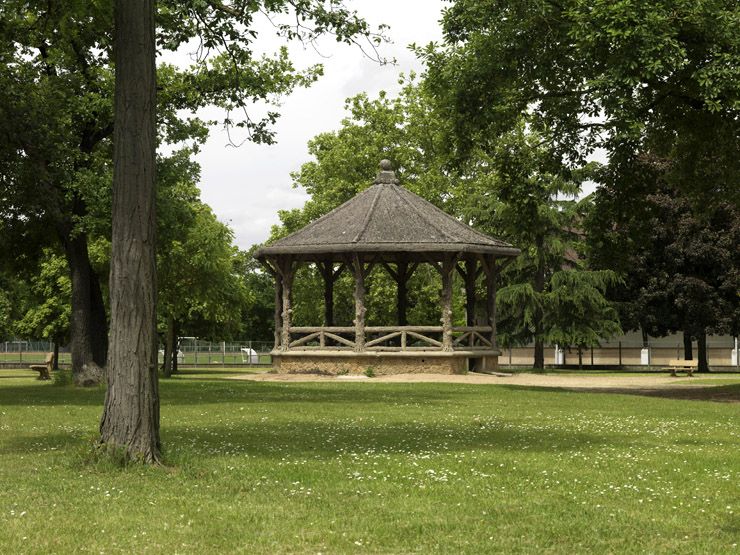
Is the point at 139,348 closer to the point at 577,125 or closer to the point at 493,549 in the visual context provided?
the point at 493,549

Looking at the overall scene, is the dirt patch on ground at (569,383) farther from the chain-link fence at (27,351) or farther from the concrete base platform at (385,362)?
the chain-link fence at (27,351)

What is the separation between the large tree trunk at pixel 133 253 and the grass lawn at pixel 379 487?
1.74 feet

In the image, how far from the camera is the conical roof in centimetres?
3822

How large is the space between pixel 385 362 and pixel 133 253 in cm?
2695

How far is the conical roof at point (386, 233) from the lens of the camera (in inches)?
1505

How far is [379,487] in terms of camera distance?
10867 millimetres

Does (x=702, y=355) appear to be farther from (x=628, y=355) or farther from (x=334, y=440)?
(x=334, y=440)

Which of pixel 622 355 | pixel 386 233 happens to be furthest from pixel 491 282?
pixel 622 355

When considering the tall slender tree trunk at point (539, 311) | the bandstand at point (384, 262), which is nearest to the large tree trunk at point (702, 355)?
the tall slender tree trunk at point (539, 311)

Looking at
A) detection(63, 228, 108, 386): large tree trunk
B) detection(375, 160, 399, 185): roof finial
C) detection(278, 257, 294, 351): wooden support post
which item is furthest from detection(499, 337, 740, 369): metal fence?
detection(63, 228, 108, 386): large tree trunk

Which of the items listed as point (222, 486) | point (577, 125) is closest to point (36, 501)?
point (222, 486)

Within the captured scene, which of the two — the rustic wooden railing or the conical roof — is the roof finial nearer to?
the conical roof

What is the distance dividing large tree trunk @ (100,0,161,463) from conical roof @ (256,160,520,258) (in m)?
25.3

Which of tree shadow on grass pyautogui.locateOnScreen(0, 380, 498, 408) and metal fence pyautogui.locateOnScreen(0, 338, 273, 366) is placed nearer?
tree shadow on grass pyautogui.locateOnScreen(0, 380, 498, 408)
